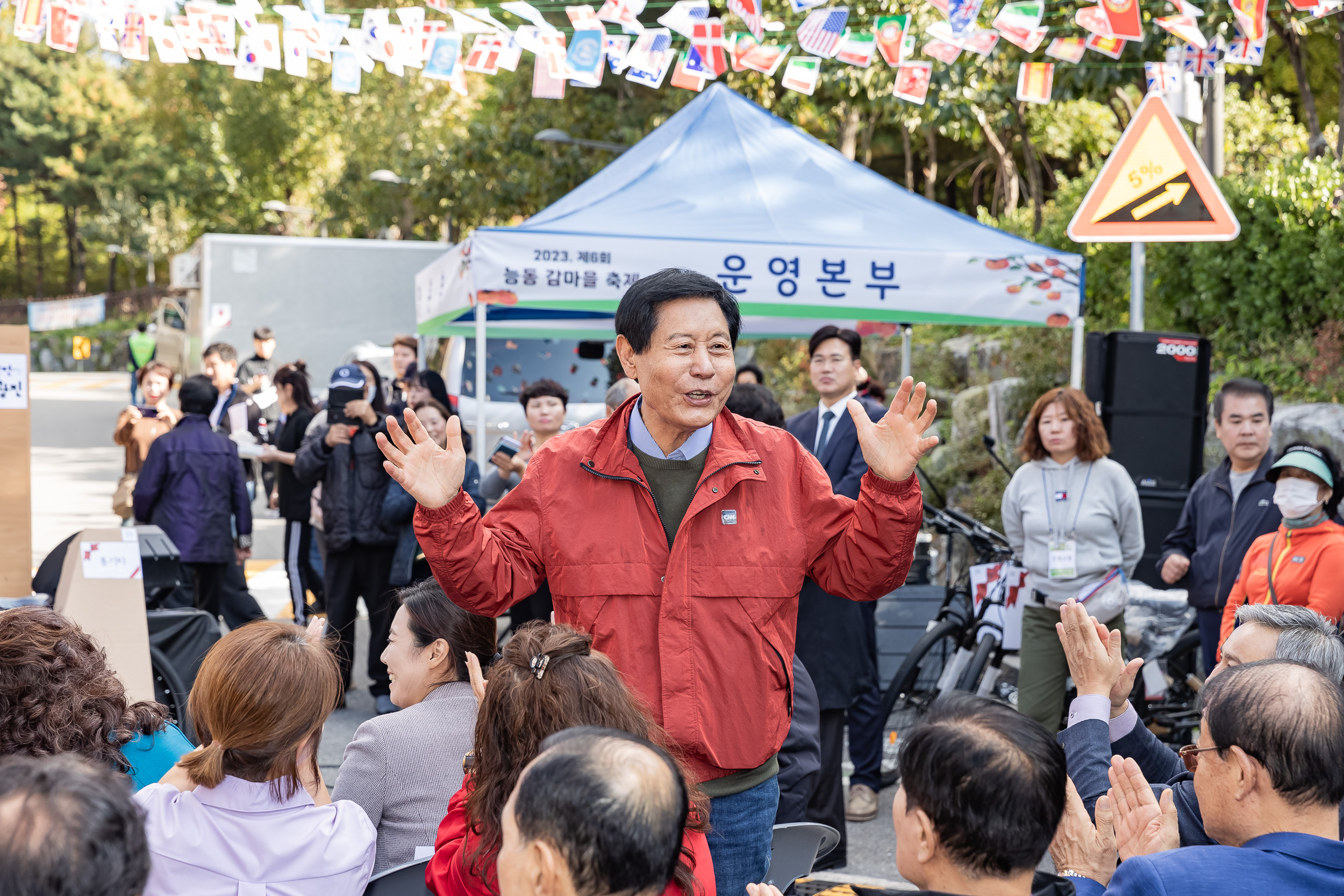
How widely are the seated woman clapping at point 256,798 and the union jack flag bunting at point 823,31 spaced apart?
18.0 ft

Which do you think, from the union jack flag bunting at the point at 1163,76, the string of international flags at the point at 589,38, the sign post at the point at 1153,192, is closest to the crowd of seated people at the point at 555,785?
the sign post at the point at 1153,192

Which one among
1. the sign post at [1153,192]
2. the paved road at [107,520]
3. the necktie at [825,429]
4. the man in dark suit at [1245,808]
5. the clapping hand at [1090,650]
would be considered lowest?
the paved road at [107,520]

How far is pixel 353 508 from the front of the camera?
19.8ft

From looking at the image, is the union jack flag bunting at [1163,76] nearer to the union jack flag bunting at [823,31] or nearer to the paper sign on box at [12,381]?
the union jack flag bunting at [823,31]

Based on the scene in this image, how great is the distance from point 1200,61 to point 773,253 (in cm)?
265

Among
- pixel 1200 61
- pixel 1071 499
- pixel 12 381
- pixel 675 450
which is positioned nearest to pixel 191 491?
pixel 12 381

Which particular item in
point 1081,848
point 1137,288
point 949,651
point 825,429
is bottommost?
point 949,651

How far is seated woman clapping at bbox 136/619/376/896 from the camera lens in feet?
6.99

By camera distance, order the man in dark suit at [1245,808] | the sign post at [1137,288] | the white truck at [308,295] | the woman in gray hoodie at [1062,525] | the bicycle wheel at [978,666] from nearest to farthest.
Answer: the man in dark suit at [1245,808] → the woman in gray hoodie at [1062,525] → the bicycle wheel at [978,666] → the sign post at [1137,288] → the white truck at [308,295]

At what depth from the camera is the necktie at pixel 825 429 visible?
16.1 feet

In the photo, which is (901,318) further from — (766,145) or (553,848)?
(553,848)

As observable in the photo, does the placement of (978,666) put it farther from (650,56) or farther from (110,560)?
(650,56)

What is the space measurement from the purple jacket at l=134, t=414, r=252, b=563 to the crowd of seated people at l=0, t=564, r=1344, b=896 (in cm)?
394

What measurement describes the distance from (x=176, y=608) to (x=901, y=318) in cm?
407
